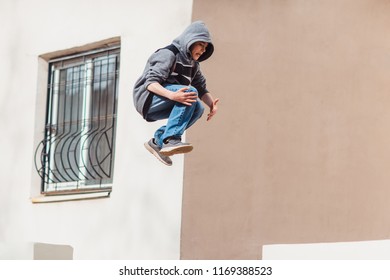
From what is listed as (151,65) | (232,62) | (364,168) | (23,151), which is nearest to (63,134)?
(23,151)

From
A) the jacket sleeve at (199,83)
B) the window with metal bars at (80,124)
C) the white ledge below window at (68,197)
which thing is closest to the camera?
the jacket sleeve at (199,83)

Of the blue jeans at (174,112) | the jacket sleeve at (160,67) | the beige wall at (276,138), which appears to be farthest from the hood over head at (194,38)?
the beige wall at (276,138)

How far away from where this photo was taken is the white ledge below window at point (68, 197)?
12883mm

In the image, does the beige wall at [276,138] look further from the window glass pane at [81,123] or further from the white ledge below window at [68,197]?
the window glass pane at [81,123]

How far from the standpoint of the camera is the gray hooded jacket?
30.6 ft

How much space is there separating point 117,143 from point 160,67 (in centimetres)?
366

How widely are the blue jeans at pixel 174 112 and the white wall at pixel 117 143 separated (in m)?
2.82

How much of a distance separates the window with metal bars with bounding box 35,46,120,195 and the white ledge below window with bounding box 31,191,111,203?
6 cm

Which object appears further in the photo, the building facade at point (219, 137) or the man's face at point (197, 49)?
the building facade at point (219, 137)

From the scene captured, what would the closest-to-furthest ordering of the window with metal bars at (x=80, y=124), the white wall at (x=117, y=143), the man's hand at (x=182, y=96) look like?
the man's hand at (x=182, y=96) < the white wall at (x=117, y=143) < the window with metal bars at (x=80, y=124)

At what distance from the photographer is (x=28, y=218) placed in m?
13.5

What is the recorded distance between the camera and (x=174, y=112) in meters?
9.30

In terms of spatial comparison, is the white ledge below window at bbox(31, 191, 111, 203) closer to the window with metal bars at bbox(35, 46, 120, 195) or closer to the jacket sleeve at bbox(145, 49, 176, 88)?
the window with metal bars at bbox(35, 46, 120, 195)

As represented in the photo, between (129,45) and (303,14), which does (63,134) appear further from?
(303,14)
